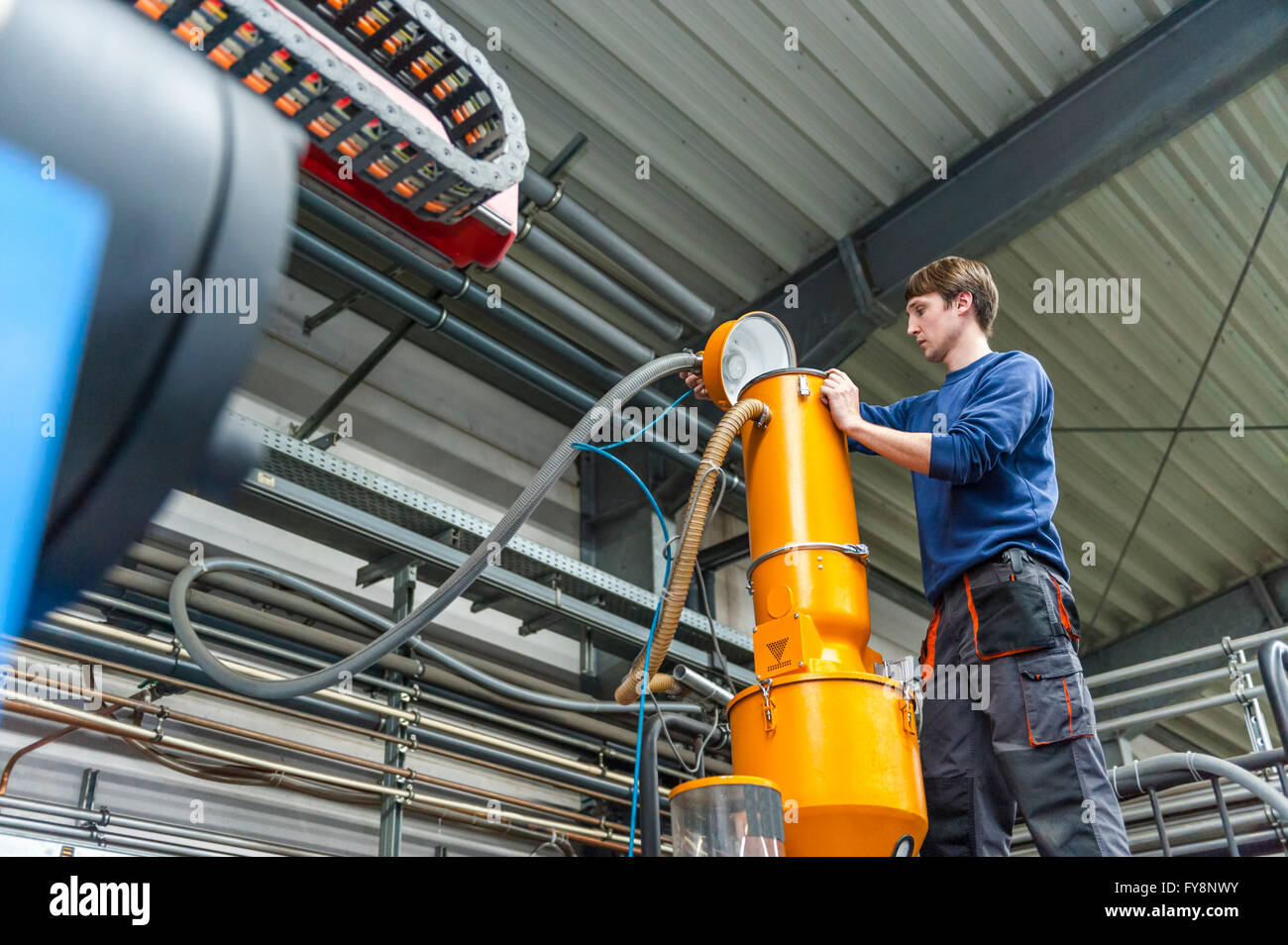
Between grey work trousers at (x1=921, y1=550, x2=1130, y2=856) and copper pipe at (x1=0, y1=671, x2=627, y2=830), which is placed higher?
copper pipe at (x1=0, y1=671, x2=627, y2=830)

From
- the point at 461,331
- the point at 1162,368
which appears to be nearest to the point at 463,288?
the point at 461,331

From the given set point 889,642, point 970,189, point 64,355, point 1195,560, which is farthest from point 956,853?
point 1195,560

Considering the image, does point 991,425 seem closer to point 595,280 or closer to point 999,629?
point 999,629

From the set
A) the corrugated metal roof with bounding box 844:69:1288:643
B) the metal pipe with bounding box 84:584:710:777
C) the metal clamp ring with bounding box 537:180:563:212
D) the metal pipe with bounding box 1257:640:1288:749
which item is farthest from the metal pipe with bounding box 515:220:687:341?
the metal pipe with bounding box 1257:640:1288:749

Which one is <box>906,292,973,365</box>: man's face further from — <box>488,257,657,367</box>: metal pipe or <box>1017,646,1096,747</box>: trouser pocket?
<box>488,257,657,367</box>: metal pipe

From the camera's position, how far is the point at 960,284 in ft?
6.88

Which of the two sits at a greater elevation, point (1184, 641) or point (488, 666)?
point (1184, 641)

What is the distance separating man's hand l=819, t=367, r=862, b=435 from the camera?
2031mm

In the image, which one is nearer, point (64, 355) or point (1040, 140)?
point (64, 355)

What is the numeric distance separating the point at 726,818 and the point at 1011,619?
24.6 inches

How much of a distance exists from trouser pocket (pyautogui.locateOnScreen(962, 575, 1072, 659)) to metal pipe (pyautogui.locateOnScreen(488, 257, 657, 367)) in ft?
8.94

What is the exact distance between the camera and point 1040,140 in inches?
167
